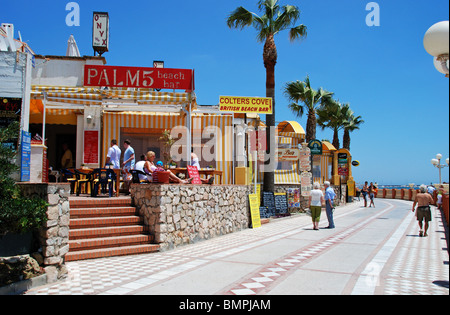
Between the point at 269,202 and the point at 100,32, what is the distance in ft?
40.3

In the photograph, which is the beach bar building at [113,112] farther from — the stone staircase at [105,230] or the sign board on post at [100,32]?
the stone staircase at [105,230]

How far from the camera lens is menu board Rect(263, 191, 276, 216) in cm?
1681

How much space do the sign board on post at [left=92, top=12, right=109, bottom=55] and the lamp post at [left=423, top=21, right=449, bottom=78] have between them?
17886 mm

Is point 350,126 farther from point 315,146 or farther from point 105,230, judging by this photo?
point 105,230

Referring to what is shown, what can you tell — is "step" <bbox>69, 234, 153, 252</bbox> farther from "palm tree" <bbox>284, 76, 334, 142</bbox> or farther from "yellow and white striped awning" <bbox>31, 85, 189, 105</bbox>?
"palm tree" <bbox>284, 76, 334, 142</bbox>

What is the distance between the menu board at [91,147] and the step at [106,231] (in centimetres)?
625

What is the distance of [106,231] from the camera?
815 cm

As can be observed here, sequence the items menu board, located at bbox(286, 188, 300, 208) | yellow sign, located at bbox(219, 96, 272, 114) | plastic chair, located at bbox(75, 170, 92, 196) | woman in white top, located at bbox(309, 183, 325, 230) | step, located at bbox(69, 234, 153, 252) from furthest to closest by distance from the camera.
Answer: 1. menu board, located at bbox(286, 188, 300, 208)
2. yellow sign, located at bbox(219, 96, 272, 114)
3. woman in white top, located at bbox(309, 183, 325, 230)
4. plastic chair, located at bbox(75, 170, 92, 196)
5. step, located at bbox(69, 234, 153, 252)

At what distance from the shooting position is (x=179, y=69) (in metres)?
12.5

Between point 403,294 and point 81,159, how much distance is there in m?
12.0

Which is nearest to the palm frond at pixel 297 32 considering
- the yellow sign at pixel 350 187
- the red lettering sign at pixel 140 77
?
the red lettering sign at pixel 140 77

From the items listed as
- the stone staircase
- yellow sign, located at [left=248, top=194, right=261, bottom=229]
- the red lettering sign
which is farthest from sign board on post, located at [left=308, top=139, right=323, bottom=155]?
the stone staircase
